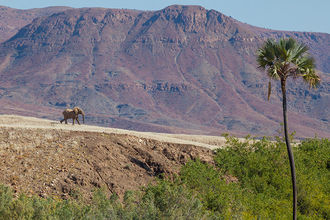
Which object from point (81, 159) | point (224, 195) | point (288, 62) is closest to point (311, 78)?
point (288, 62)

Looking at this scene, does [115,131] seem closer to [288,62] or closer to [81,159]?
[81,159]

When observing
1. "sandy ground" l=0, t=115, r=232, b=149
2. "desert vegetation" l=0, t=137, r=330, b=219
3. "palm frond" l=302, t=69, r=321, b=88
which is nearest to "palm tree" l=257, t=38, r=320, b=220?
"palm frond" l=302, t=69, r=321, b=88

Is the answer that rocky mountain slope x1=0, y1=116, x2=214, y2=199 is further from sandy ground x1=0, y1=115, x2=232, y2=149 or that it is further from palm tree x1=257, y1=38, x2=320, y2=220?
palm tree x1=257, y1=38, x2=320, y2=220

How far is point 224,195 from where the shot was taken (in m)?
28.3

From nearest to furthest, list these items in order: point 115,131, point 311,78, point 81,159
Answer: point 311,78, point 81,159, point 115,131

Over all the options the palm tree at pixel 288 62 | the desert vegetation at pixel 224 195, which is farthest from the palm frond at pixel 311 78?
the desert vegetation at pixel 224 195

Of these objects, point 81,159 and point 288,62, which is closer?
A: point 288,62

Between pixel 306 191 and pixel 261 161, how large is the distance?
412cm

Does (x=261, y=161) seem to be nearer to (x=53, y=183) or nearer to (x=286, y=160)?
(x=286, y=160)

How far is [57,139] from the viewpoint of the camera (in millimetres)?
35781

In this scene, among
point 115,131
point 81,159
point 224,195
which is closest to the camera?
point 224,195

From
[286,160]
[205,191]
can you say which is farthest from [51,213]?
[286,160]

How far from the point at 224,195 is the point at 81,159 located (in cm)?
873

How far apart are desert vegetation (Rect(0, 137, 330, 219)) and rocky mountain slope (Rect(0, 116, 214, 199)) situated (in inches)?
53.1
